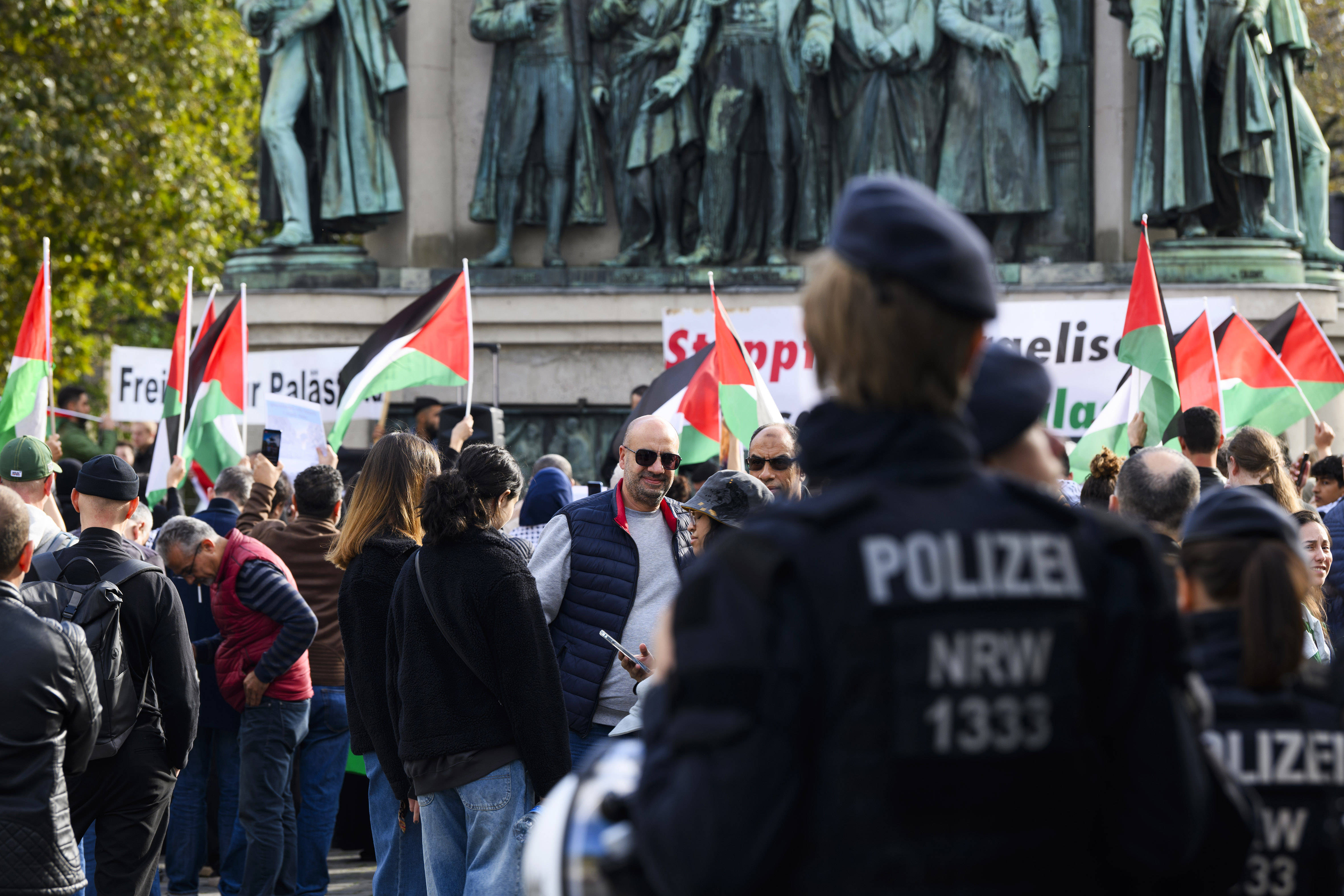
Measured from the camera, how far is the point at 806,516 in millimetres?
1965

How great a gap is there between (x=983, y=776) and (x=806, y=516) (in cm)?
35

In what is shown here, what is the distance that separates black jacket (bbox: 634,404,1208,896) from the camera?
1.91m

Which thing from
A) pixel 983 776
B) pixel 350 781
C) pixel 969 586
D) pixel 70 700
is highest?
pixel 969 586

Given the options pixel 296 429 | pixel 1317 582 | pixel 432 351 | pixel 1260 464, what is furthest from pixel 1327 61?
pixel 1317 582

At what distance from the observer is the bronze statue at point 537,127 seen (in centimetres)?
1300

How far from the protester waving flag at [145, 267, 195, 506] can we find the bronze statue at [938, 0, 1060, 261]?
5737mm

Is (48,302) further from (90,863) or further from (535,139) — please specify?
(535,139)

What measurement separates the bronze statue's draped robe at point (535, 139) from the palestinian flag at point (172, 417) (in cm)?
359

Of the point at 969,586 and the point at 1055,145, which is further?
the point at 1055,145

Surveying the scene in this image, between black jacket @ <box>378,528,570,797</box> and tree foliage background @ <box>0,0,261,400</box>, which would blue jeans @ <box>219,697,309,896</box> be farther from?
tree foliage background @ <box>0,0,261,400</box>

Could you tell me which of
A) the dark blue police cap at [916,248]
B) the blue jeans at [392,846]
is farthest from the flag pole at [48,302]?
the dark blue police cap at [916,248]

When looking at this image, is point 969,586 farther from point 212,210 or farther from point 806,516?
point 212,210

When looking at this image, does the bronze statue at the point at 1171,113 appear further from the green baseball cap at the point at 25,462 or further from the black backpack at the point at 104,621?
the black backpack at the point at 104,621

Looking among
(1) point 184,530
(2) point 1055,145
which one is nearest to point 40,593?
(1) point 184,530
